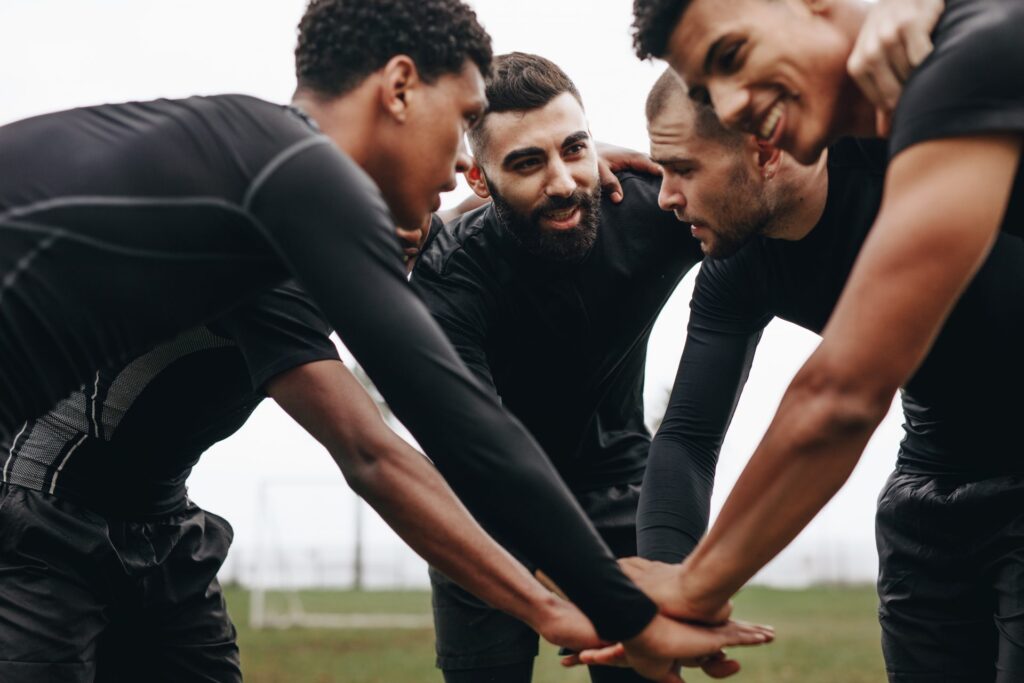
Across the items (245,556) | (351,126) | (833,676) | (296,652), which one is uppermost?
(351,126)

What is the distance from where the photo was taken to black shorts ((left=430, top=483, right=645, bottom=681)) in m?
4.80

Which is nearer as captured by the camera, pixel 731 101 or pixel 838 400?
pixel 838 400

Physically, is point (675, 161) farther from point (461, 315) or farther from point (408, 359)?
point (408, 359)

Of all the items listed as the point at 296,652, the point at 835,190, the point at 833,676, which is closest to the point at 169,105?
the point at 835,190

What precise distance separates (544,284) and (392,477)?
4.78 feet

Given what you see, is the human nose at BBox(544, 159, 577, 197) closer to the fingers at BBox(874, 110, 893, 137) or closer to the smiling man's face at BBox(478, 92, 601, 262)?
the smiling man's face at BBox(478, 92, 601, 262)

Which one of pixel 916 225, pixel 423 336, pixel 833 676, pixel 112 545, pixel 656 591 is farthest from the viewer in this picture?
pixel 833 676

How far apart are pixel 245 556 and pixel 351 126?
3522 cm

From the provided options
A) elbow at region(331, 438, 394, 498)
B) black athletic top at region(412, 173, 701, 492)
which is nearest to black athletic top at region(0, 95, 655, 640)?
elbow at region(331, 438, 394, 498)

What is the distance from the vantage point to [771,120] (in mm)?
3039

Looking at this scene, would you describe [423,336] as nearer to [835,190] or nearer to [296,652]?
[835,190]

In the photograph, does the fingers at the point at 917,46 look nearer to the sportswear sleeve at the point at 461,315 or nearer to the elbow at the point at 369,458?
the elbow at the point at 369,458

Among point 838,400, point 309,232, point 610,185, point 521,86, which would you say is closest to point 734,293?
point 610,185

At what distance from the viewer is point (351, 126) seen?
10.1 ft
